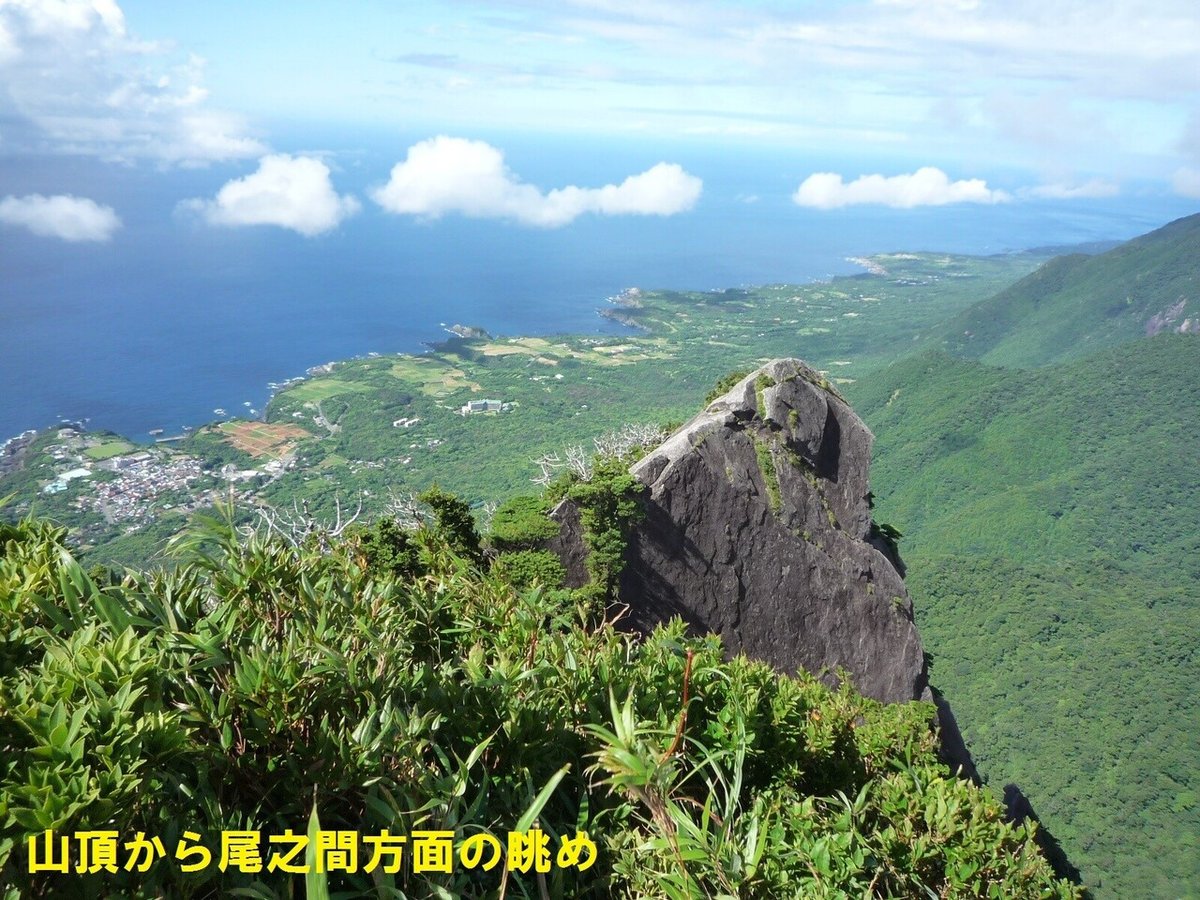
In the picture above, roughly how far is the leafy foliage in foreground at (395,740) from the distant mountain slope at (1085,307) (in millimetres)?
112751

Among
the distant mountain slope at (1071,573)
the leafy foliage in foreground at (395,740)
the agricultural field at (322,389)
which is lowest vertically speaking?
the distant mountain slope at (1071,573)

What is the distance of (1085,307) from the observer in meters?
114

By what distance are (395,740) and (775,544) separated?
1310 centimetres

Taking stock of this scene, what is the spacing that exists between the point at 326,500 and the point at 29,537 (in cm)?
4163

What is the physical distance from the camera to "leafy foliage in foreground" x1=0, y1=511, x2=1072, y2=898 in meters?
1.96

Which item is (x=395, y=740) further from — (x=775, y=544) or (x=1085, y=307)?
(x=1085, y=307)

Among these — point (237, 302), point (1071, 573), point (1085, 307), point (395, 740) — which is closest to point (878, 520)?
point (1071, 573)

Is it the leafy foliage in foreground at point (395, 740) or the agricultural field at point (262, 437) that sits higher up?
the leafy foliage in foreground at point (395, 740)

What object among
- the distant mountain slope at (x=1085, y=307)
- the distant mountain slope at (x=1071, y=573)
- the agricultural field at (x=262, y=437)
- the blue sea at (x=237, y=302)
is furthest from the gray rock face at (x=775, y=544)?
the distant mountain slope at (x=1085, y=307)

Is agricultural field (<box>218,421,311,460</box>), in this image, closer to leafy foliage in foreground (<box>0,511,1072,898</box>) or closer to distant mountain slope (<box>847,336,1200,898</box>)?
distant mountain slope (<box>847,336,1200,898</box>)

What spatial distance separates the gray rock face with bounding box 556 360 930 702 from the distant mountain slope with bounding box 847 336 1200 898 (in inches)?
616

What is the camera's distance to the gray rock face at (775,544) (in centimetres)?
1380

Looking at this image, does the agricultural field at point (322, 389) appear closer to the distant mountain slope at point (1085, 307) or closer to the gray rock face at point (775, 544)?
the gray rock face at point (775, 544)

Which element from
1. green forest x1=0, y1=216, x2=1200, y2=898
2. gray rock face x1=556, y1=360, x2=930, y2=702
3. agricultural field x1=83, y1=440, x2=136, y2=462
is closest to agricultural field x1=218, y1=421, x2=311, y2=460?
green forest x1=0, y1=216, x2=1200, y2=898
